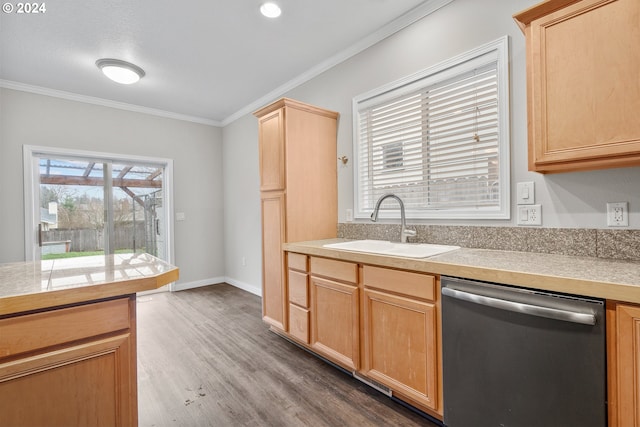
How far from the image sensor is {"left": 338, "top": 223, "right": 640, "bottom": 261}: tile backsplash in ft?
4.74

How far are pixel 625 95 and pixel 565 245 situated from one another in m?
0.77

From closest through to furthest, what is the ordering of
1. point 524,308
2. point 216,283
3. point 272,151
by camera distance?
point 524,308, point 272,151, point 216,283

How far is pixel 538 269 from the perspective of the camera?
126cm

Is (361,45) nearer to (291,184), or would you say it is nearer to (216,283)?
(291,184)

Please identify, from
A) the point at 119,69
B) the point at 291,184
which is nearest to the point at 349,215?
the point at 291,184

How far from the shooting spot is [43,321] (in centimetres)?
97

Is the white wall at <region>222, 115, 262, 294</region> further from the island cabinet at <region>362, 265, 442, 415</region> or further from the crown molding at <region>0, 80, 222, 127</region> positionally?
the island cabinet at <region>362, 265, 442, 415</region>

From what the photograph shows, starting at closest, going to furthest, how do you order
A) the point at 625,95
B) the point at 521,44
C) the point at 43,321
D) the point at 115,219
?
the point at 43,321, the point at 625,95, the point at 521,44, the point at 115,219

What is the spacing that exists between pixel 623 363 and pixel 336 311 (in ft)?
4.75

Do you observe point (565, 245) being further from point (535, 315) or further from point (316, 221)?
point (316, 221)

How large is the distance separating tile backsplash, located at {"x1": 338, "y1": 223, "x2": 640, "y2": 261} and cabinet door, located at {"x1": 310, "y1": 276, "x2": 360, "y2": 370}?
0.69m

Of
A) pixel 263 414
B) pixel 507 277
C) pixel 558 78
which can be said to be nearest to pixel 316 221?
pixel 263 414

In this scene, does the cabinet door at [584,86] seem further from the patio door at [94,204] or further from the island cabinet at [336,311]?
the patio door at [94,204]

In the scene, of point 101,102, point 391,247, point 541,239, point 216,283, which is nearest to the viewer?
point 541,239
